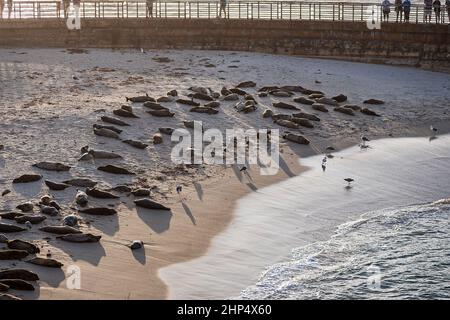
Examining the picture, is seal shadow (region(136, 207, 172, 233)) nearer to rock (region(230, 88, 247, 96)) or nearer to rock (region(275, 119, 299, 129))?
rock (region(275, 119, 299, 129))

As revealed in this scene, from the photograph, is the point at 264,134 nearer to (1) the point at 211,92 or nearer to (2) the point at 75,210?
(1) the point at 211,92

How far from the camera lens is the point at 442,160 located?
2947 cm

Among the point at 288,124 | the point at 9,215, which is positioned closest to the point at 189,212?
the point at 9,215

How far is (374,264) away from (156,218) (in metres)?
4.98

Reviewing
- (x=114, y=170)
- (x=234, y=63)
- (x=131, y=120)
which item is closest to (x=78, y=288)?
(x=114, y=170)

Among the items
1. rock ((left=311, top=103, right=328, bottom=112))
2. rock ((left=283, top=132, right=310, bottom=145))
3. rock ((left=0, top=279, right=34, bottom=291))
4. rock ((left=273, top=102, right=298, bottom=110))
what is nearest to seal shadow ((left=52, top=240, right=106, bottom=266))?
rock ((left=0, top=279, right=34, bottom=291))

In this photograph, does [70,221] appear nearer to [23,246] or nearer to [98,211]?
[98,211]

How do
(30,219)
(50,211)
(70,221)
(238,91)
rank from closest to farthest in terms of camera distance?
1. (30,219)
2. (70,221)
3. (50,211)
4. (238,91)

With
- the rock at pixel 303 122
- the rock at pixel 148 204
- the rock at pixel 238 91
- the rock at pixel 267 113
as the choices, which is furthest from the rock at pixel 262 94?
the rock at pixel 148 204

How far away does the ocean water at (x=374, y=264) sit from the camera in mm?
18453

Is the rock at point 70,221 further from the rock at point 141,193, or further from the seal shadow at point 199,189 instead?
the seal shadow at point 199,189

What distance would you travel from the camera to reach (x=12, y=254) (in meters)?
18.0

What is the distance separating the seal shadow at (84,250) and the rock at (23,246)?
684 mm

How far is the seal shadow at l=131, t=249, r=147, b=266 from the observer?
18891 mm
